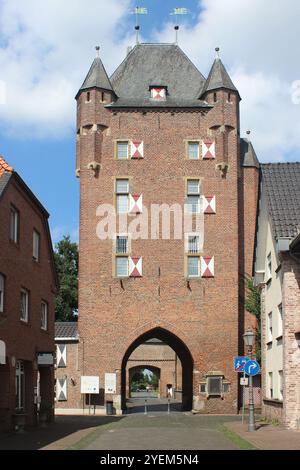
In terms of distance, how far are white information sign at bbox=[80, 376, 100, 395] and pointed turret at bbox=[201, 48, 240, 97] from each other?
17028 mm

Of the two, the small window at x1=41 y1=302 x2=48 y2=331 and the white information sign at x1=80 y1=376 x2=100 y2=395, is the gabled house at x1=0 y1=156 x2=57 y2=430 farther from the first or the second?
the white information sign at x1=80 y1=376 x2=100 y2=395

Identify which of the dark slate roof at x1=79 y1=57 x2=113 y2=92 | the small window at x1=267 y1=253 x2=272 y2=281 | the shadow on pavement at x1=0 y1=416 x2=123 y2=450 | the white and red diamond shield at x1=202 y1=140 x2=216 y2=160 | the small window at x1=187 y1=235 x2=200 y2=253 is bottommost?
the shadow on pavement at x1=0 y1=416 x2=123 y2=450

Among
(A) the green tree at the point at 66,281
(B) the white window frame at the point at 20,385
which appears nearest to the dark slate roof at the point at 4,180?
(B) the white window frame at the point at 20,385

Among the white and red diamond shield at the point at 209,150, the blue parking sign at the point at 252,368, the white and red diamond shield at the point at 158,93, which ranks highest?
the white and red diamond shield at the point at 158,93

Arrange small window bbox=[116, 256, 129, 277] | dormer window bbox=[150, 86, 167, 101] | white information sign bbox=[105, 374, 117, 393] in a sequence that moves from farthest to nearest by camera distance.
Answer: dormer window bbox=[150, 86, 167, 101] → small window bbox=[116, 256, 129, 277] → white information sign bbox=[105, 374, 117, 393]

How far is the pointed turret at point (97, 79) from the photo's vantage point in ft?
142

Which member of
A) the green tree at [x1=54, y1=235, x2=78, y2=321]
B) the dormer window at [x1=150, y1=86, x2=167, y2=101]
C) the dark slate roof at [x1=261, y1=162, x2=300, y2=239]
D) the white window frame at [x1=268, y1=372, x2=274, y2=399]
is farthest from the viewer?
the green tree at [x1=54, y1=235, x2=78, y2=321]

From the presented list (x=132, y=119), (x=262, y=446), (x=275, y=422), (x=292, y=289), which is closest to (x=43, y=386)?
(x=275, y=422)

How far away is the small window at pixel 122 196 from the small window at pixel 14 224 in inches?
661

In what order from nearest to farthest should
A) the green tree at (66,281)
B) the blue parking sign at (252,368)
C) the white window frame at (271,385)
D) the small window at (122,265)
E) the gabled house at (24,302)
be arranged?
the gabled house at (24,302), the blue parking sign at (252,368), the white window frame at (271,385), the small window at (122,265), the green tree at (66,281)

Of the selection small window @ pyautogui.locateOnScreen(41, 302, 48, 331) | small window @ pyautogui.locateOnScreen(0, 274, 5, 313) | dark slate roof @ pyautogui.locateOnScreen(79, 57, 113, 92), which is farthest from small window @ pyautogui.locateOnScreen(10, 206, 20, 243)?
dark slate roof @ pyautogui.locateOnScreen(79, 57, 113, 92)

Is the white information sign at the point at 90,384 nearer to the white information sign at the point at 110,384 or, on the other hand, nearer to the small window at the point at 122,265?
the white information sign at the point at 110,384

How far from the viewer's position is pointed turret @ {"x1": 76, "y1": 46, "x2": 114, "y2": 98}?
43.3 meters
